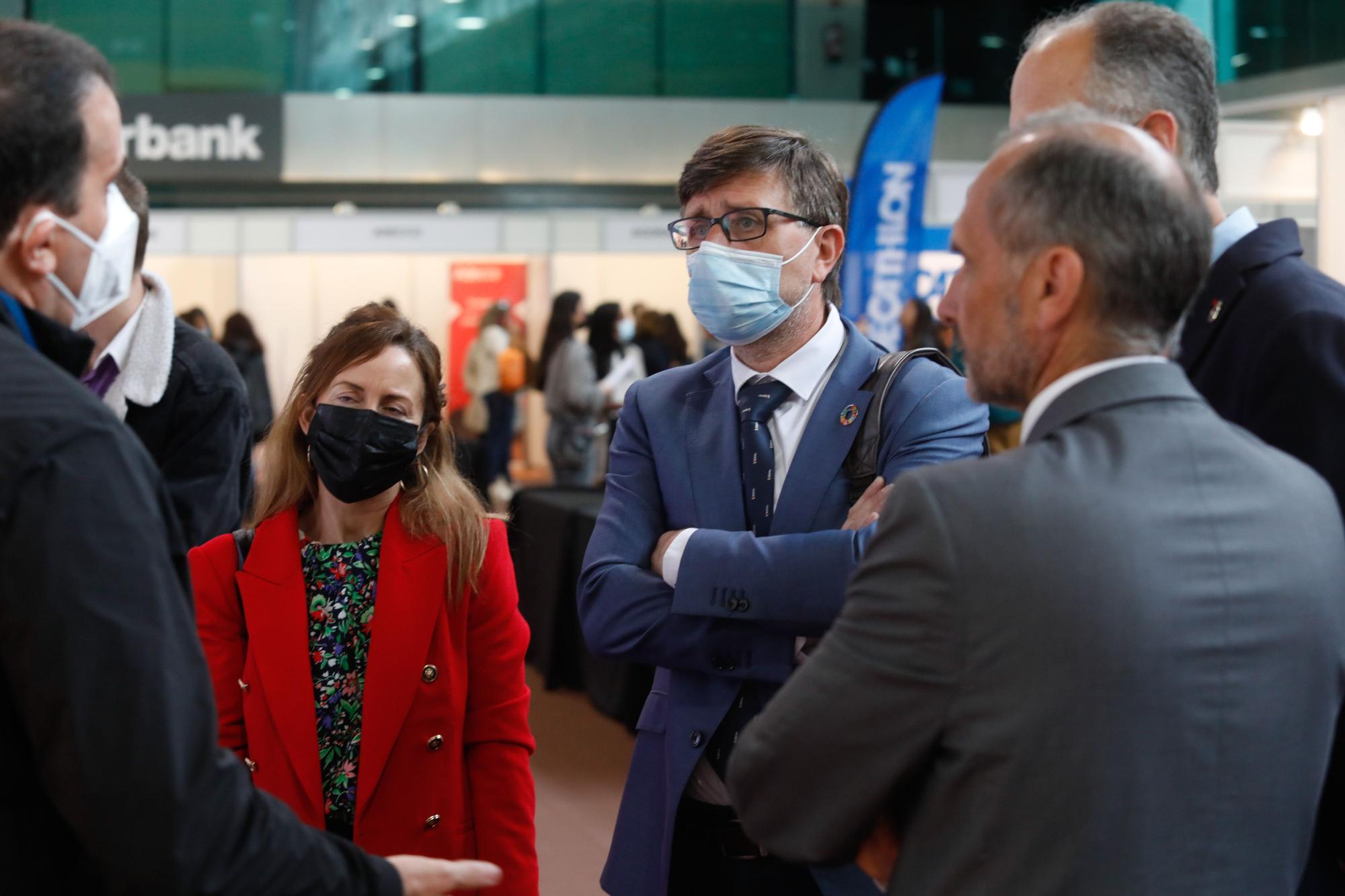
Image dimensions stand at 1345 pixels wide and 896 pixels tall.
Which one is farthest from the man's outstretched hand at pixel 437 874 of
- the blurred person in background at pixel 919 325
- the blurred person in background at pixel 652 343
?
the blurred person in background at pixel 652 343

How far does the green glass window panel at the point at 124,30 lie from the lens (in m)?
13.9

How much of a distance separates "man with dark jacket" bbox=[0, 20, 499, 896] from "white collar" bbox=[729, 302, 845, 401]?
1.13 meters

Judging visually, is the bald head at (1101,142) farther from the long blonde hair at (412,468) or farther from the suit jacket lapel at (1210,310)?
the long blonde hair at (412,468)

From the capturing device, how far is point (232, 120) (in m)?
14.1

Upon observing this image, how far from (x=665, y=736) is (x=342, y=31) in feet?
46.1

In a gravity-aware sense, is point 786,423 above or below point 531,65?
below

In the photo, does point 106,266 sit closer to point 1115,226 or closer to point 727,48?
point 1115,226

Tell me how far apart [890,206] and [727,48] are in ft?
21.5

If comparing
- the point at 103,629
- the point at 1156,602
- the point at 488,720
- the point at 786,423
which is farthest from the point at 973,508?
the point at 488,720

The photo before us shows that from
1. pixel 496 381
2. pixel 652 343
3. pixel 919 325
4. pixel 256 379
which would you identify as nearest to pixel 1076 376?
pixel 919 325

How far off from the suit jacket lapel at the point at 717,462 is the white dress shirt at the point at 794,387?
58 mm

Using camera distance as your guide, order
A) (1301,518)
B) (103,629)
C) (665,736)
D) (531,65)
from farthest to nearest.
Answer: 1. (531,65)
2. (665,736)
3. (1301,518)
4. (103,629)

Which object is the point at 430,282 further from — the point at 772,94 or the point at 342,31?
the point at 772,94

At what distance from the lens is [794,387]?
2.19m
